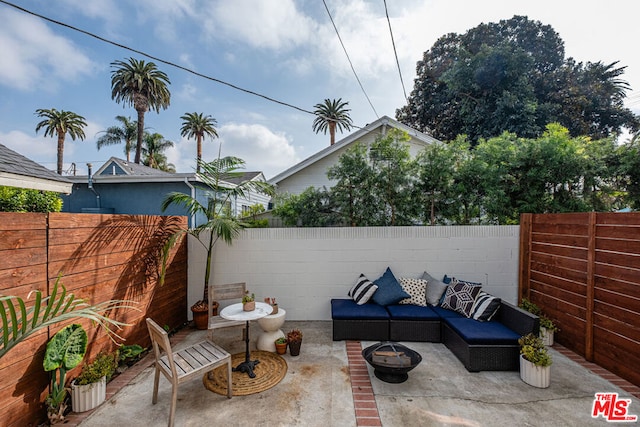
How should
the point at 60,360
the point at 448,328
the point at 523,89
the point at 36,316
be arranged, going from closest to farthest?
the point at 36,316 → the point at 60,360 → the point at 448,328 → the point at 523,89

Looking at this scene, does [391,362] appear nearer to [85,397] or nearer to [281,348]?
[281,348]

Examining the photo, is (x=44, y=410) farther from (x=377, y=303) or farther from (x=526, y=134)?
(x=526, y=134)

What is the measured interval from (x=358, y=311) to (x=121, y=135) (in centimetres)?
2506

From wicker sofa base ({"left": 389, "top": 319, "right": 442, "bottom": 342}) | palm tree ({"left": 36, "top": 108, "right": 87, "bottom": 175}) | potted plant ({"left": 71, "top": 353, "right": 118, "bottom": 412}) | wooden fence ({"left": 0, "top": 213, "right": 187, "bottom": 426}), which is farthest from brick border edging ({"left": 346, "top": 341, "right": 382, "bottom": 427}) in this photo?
palm tree ({"left": 36, "top": 108, "right": 87, "bottom": 175})

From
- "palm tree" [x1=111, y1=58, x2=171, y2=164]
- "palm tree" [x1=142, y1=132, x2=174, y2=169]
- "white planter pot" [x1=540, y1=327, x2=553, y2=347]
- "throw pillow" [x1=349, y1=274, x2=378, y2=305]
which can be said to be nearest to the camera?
"white planter pot" [x1=540, y1=327, x2=553, y2=347]

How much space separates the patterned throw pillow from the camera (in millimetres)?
4215

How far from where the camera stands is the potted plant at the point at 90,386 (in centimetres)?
249

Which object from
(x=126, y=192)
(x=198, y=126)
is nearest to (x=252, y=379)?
(x=126, y=192)

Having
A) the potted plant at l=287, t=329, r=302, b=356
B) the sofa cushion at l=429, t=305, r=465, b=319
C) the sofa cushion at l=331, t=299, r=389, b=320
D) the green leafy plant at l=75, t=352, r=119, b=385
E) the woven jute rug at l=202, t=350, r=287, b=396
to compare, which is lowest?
the woven jute rug at l=202, t=350, r=287, b=396

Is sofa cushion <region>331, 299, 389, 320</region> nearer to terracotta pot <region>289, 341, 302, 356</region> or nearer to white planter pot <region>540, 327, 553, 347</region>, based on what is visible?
terracotta pot <region>289, 341, 302, 356</region>

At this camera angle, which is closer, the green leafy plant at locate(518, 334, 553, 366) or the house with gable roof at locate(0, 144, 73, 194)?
the green leafy plant at locate(518, 334, 553, 366)

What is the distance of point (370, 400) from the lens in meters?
2.64

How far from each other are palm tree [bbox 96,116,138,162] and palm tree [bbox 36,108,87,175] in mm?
1650

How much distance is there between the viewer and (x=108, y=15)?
153 inches
